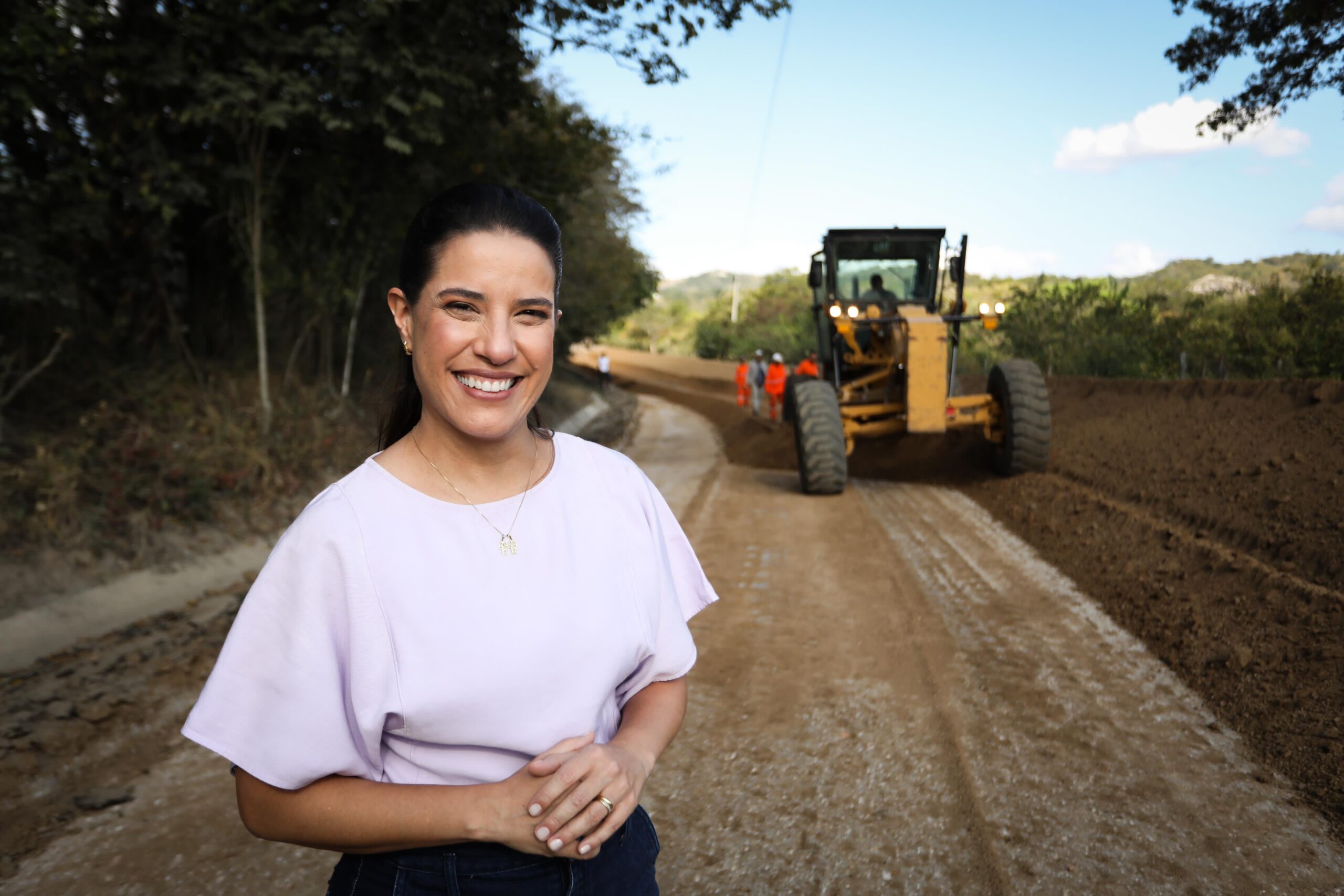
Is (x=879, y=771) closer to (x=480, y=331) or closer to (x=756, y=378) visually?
(x=480, y=331)

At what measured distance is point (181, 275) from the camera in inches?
346

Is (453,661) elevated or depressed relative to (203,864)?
elevated

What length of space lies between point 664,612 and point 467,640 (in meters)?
0.41

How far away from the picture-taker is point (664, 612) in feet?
5.33

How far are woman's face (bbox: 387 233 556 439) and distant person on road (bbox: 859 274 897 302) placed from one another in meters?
10.5

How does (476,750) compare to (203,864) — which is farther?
(203,864)

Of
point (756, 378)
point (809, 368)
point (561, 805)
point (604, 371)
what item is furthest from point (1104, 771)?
point (604, 371)

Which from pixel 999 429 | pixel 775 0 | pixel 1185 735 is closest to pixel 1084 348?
pixel 999 429

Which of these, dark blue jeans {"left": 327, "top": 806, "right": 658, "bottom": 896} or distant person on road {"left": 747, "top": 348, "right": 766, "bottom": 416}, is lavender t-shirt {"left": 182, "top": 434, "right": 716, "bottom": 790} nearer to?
dark blue jeans {"left": 327, "top": 806, "right": 658, "bottom": 896}

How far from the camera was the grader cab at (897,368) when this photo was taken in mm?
10117

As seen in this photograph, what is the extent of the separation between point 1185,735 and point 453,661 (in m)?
4.03

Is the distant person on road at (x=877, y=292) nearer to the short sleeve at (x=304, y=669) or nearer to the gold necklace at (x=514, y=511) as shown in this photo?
the gold necklace at (x=514, y=511)

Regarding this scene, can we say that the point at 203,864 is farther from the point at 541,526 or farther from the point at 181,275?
the point at 181,275

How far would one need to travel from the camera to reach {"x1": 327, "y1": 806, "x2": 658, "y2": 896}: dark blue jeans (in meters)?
1.37
